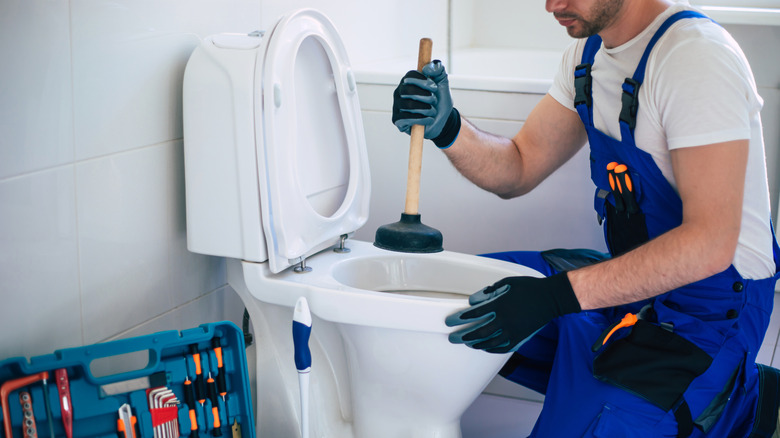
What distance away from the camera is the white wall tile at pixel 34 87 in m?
0.97

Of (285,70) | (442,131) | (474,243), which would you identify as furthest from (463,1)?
(285,70)

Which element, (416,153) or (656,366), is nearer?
(656,366)

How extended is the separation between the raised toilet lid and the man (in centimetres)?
15

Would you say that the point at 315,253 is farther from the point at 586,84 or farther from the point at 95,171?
the point at 586,84

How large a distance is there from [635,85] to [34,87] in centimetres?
88

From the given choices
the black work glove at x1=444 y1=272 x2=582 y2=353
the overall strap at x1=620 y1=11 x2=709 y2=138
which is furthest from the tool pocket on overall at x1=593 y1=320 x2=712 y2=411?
the overall strap at x1=620 y1=11 x2=709 y2=138

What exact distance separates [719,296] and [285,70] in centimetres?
77

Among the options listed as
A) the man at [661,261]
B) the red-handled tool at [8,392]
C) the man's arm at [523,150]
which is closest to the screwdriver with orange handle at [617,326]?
the man at [661,261]

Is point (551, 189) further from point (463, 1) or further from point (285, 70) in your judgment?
point (463, 1)

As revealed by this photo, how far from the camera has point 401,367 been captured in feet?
4.03

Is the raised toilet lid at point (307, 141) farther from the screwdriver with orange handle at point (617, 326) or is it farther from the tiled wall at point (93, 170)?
the screwdriver with orange handle at point (617, 326)

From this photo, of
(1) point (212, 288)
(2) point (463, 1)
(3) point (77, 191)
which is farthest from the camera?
(2) point (463, 1)

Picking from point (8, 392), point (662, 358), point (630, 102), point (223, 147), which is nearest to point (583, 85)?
point (630, 102)

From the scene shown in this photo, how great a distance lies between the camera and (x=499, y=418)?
5.83ft
